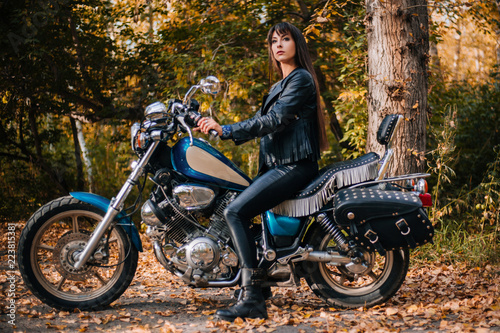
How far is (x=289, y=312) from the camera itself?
3.73m

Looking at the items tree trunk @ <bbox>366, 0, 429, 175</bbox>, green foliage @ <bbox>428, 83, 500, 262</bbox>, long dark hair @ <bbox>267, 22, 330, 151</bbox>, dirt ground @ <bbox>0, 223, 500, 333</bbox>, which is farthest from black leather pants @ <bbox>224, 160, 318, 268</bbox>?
green foliage @ <bbox>428, 83, 500, 262</bbox>

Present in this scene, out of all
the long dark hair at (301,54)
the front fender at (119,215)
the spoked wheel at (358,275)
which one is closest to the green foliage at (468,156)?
the spoked wheel at (358,275)

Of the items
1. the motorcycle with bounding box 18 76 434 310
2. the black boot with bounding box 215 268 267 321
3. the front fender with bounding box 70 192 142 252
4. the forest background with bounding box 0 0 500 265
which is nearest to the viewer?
the black boot with bounding box 215 268 267 321

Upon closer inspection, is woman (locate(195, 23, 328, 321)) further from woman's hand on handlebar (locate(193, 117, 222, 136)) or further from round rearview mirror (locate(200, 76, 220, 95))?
round rearview mirror (locate(200, 76, 220, 95))

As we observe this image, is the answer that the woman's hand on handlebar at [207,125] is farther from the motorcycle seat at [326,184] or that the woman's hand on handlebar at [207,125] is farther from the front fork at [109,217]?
the motorcycle seat at [326,184]

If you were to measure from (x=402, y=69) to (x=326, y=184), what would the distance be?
2.19 m

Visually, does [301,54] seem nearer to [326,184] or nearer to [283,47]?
[283,47]

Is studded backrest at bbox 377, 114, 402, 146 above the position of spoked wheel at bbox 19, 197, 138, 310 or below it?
above

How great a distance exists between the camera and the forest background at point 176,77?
22.9ft

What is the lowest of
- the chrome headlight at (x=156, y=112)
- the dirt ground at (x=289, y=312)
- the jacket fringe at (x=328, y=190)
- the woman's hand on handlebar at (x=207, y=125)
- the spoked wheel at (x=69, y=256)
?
the dirt ground at (x=289, y=312)

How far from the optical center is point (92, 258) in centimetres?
364

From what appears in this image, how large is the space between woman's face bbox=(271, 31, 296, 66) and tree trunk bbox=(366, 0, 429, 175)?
70.2 inches

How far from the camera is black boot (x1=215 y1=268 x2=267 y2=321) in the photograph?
135 inches

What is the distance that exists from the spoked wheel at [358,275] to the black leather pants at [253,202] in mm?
430
